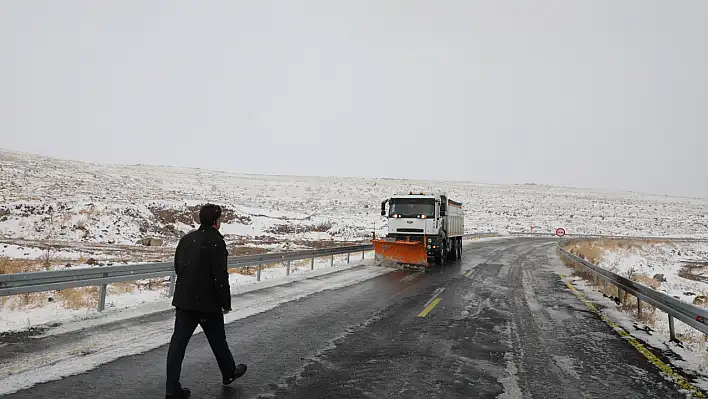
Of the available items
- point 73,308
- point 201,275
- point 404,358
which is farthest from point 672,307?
point 73,308

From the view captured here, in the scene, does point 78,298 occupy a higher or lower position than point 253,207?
lower

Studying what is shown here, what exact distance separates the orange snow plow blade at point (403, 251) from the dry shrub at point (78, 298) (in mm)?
10972

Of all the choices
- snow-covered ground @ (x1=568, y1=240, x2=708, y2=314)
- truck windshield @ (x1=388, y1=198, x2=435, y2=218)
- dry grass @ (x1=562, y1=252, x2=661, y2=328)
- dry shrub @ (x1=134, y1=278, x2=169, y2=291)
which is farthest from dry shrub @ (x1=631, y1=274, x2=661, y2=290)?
dry shrub @ (x1=134, y1=278, x2=169, y2=291)

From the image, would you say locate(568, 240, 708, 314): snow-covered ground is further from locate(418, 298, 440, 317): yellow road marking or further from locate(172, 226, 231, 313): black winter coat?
locate(172, 226, 231, 313): black winter coat

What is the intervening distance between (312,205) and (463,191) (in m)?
46.3

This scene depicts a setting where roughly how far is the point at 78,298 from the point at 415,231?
41.9 feet

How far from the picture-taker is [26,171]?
55.4 metres

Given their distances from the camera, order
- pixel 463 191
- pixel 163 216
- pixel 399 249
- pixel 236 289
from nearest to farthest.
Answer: pixel 236 289
pixel 399 249
pixel 163 216
pixel 463 191

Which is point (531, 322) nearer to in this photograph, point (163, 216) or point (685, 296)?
point (685, 296)

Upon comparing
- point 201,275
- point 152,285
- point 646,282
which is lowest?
point 646,282

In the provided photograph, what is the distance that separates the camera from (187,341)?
15.1ft

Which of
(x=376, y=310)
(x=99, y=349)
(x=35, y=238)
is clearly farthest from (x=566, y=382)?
(x=35, y=238)

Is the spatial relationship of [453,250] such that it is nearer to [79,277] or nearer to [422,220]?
[422,220]

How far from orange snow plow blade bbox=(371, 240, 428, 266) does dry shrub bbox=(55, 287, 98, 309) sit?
10972mm
